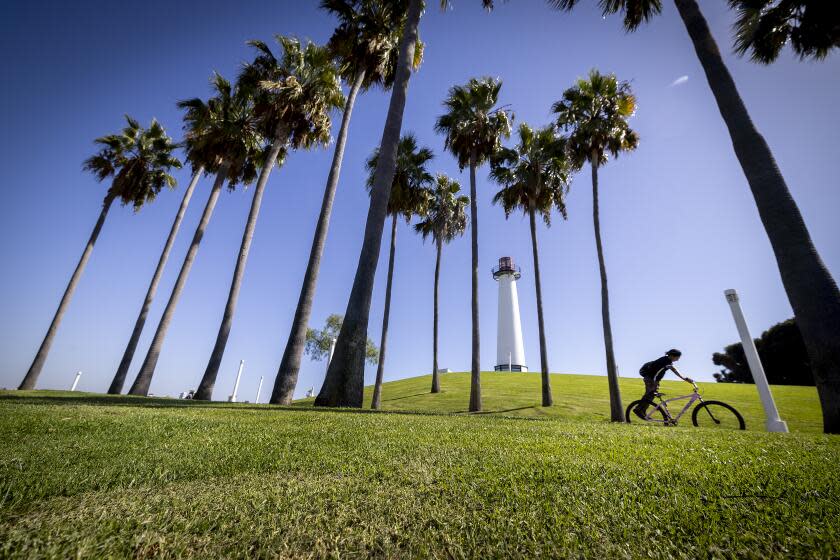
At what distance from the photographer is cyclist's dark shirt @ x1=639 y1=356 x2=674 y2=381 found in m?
Answer: 8.55

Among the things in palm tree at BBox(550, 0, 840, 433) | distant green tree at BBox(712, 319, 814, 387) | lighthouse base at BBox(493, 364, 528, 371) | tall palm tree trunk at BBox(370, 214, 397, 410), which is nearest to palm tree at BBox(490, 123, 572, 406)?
tall palm tree trunk at BBox(370, 214, 397, 410)

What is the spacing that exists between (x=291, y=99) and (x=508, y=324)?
35168mm

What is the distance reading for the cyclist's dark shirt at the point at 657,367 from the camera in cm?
855

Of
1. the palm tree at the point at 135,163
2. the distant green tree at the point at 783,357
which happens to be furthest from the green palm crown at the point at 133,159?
the distant green tree at the point at 783,357

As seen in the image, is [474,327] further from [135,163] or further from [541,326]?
[135,163]

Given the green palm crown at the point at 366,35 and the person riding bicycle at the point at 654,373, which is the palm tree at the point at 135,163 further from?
the person riding bicycle at the point at 654,373

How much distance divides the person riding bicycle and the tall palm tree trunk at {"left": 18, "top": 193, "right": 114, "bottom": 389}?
24.5 m

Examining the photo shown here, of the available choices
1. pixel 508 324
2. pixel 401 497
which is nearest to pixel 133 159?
pixel 401 497

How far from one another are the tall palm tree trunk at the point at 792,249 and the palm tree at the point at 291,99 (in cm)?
1458

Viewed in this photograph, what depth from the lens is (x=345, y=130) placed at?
13609mm

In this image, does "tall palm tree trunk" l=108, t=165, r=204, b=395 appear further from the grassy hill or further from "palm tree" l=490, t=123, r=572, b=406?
"palm tree" l=490, t=123, r=572, b=406

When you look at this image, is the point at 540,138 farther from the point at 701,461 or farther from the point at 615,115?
the point at 701,461

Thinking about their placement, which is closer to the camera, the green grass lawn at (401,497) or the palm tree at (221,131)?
the green grass lawn at (401,497)

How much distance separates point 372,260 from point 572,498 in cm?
751
